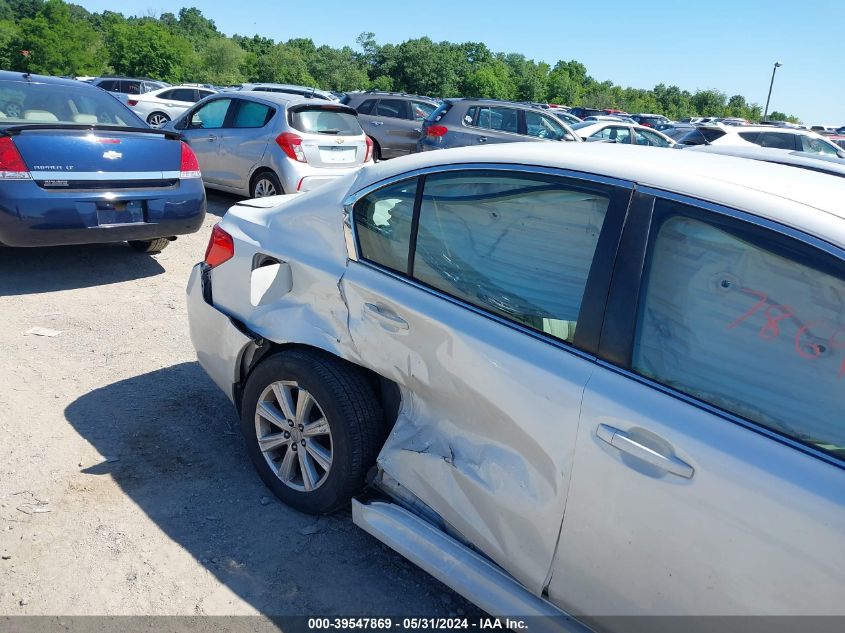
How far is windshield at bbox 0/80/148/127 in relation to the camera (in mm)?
5664

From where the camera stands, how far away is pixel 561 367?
6.94 feet

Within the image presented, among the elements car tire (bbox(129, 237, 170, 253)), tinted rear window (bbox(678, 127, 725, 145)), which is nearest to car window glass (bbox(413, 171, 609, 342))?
car tire (bbox(129, 237, 170, 253))

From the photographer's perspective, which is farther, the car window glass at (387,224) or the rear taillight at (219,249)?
the rear taillight at (219,249)

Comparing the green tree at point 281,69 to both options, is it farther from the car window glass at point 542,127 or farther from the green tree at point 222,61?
the car window glass at point 542,127

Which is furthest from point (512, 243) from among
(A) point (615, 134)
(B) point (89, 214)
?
(A) point (615, 134)

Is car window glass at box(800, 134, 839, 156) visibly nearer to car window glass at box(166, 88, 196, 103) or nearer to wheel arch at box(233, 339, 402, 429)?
car window glass at box(166, 88, 196, 103)

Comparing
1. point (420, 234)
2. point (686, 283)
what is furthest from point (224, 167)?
point (686, 283)

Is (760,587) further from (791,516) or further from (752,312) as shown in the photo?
(752,312)

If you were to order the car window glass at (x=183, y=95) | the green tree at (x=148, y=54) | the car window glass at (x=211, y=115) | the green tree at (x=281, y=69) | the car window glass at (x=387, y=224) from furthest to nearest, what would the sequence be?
the green tree at (x=281, y=69)
the green tree at (x=148, y=54)
the car window glass at (x=183, y=95)
the car window glass at (x=211, y=115)
the car window glass at (x=387, y=224)

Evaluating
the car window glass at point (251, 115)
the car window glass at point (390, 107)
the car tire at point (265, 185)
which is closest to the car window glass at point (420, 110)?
the car window glass at point (390, 107)

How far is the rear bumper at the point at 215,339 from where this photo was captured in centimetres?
325

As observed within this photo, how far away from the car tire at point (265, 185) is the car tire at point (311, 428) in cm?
580

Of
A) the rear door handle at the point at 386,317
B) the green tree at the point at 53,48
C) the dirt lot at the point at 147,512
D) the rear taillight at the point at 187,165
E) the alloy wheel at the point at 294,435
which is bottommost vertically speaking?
the dirt lot at the point at 147,512

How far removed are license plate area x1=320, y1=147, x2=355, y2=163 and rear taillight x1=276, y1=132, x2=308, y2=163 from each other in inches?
13.0
